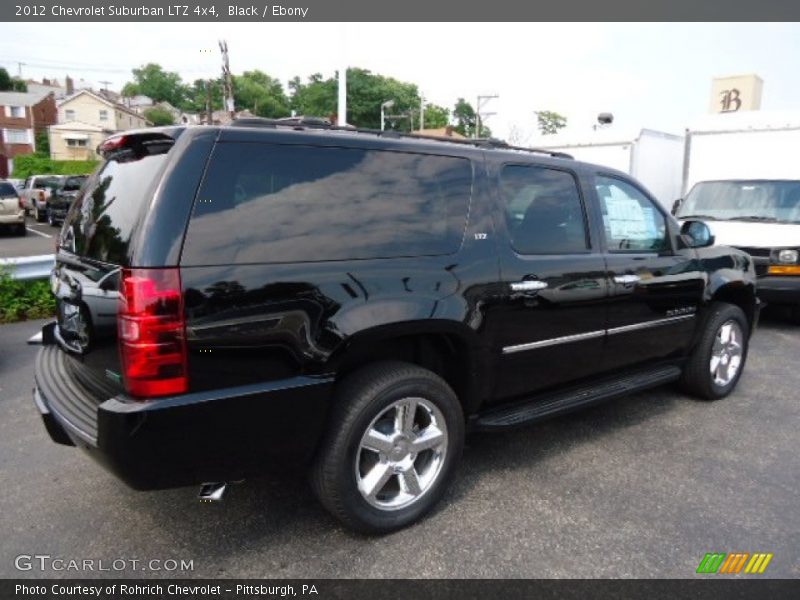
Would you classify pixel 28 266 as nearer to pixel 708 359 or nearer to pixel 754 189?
pixel 708 359

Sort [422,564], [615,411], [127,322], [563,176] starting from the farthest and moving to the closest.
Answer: [615,411]
[563,176]
[422,564]
[127,322]

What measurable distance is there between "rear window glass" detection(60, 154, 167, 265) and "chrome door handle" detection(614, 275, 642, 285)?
8.96 ft

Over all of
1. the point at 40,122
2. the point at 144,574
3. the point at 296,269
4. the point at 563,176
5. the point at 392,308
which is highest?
the point at 40,122

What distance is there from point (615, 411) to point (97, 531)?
3.53 metres

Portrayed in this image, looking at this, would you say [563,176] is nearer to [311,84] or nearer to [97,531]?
[97,531]

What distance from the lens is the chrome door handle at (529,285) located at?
3193 mm

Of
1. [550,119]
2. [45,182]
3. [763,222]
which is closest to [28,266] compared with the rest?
[763,222]

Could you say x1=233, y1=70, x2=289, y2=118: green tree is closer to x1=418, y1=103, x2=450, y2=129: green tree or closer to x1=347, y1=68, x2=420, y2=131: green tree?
x1=347, y1=68, x2=420, y2=131: green tree

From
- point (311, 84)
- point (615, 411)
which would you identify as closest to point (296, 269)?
point (615, 411)

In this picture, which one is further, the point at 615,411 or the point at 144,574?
the point at 615,411

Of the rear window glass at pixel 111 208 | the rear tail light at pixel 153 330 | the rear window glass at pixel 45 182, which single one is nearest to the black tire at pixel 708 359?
the rear tail light at pixel 153 330

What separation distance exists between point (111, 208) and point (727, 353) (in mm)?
4581

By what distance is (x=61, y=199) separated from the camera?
20266 mm

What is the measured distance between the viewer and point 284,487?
329 centimetres
